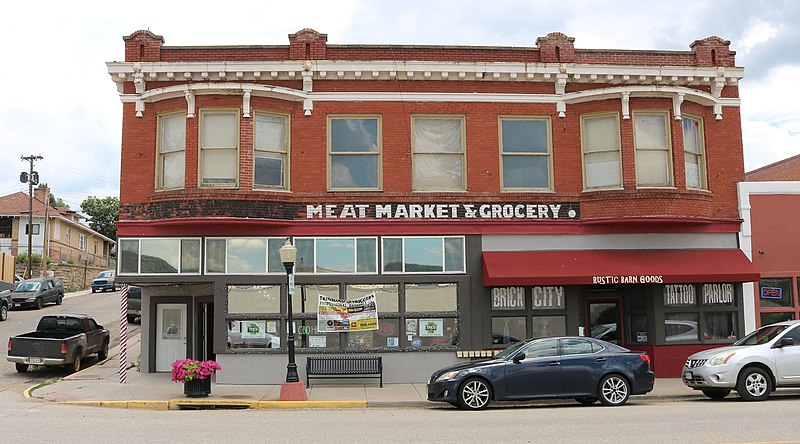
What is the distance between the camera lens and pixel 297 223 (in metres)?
17.9

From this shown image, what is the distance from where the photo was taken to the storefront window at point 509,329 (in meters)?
18.0

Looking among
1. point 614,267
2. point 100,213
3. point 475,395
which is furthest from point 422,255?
point 100,213

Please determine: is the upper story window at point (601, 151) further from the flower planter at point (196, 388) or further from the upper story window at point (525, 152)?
the flower planter at point (196, 388)

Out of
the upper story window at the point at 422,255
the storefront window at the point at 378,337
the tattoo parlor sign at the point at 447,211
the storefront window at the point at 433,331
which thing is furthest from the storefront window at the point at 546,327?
the storefront window at the point at 378,337

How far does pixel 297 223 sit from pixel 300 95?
3215 mm

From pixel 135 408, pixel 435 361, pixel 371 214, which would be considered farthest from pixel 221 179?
pixel 435 361

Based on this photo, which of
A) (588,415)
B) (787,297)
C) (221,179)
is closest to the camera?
(588,415)

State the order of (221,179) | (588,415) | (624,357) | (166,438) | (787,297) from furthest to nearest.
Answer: (787,297) → (221,179) → (624,357) → (588,415) → (166,438)

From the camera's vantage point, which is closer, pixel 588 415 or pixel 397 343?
pixel 588 415

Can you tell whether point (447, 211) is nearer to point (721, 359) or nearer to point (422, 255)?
point (422, 255)

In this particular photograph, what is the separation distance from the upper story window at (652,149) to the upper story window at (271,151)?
29.2 feet

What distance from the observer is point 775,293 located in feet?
62.7

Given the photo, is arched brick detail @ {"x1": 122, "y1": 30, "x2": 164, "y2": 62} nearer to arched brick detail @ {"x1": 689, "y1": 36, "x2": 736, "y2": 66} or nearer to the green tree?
arched brick detail @ {"x1": 689, "y1": 36, "x2": 736, "y2": 66}

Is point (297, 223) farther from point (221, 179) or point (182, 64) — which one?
point (182, 64)
